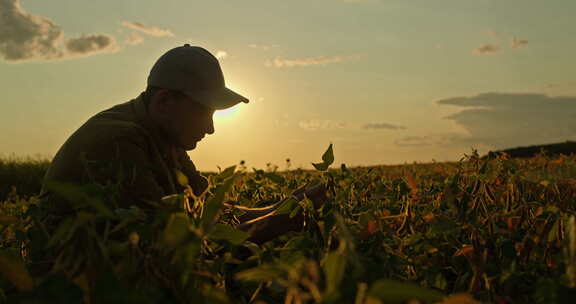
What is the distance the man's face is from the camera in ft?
13.0

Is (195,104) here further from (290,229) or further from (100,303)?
(100,303)

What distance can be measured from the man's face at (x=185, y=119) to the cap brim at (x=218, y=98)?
79 millimetres

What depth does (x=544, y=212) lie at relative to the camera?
1.92m

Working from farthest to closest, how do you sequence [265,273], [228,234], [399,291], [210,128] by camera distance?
[210,128] → [228,234] → [265,273] → [399,291]

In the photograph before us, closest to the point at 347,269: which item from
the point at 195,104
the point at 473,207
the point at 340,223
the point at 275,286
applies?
the point at 275,286

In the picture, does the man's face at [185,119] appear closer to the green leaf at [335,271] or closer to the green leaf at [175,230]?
the green leaf at [175,230]

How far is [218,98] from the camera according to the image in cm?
404

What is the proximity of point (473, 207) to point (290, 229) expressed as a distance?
82 cm

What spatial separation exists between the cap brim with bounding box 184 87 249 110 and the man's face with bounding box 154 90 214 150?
0.08 m

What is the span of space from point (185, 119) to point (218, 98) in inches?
12.3

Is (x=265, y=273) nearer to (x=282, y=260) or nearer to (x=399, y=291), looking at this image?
(x=399, y=291)

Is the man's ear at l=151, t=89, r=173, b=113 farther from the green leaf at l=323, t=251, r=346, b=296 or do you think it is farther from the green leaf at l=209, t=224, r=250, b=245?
the green leaf at l=323, t=251, r=346, b=296

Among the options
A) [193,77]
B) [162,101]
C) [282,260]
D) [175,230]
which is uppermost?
[193,77]

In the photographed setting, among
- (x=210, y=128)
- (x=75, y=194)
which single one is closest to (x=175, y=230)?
(x=75, y=194)
